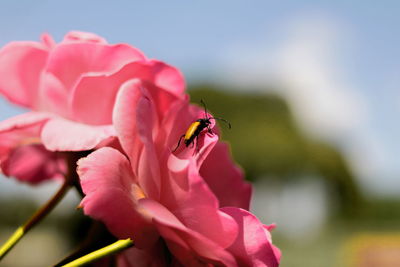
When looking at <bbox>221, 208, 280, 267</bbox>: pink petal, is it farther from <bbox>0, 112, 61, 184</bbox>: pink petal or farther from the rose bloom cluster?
<bbox>0, 112, 61, 184</bbox>: pink petal

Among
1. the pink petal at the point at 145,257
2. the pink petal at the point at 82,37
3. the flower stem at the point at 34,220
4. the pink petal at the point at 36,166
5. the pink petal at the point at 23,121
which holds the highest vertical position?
the pink petal at the point at 82,37

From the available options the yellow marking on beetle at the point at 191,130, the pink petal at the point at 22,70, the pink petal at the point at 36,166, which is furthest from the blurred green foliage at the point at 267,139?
the yellow marking on beetle at the point at 191,130

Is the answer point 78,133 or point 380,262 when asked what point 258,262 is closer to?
point 78,133

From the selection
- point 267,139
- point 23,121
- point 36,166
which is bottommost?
point 267,139

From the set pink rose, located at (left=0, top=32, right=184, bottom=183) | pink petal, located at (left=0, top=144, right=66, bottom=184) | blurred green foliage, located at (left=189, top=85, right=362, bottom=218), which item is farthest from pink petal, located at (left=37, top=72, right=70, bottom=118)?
blurred green foliage, located at (left=189, top=85, right=362, bottom=218)

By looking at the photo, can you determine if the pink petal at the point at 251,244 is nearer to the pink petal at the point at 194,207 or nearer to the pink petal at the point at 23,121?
the pink petal at the point at 194,207

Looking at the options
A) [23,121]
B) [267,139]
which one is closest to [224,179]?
[23,121]

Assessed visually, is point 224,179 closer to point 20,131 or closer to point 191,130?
point 191,130
